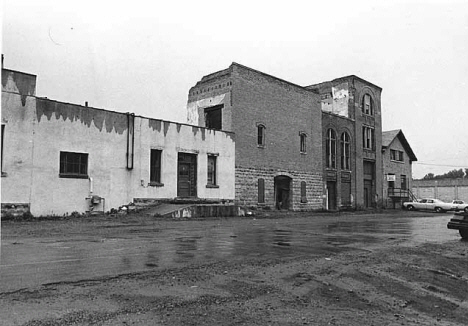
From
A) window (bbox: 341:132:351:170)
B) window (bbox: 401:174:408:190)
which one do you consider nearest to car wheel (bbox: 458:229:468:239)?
window (bbox: 341:132:351:170)

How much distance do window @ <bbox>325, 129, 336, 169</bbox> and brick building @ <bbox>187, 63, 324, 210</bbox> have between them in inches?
66.7

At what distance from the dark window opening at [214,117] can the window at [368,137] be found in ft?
59.2

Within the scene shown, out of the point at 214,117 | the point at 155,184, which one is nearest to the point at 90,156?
the point at 155,184

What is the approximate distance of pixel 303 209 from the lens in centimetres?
3484

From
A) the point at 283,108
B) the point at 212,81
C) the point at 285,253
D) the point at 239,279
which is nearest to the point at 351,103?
the point at 283,108

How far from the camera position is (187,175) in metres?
26.7

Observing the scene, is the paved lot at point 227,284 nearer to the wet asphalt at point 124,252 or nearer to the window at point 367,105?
the wet asphalt at point 124,252

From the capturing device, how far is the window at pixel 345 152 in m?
40.1

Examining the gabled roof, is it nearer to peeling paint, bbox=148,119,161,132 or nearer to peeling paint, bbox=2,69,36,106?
peeling paint, bbox=148,119,161,132

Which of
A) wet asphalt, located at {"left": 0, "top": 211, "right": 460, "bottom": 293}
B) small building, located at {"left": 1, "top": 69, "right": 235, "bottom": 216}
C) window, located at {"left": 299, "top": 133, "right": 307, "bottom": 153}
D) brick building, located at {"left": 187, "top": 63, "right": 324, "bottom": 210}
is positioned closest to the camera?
wet asphalt, located at {"left": 0, "top": 211, "right": 460, "bottom": 293}

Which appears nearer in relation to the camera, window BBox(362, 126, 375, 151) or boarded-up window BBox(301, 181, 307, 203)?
boarded-up window BBox(301, 181, 307, 203)

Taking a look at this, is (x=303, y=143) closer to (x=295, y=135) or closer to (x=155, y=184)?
(x=295, y=135)

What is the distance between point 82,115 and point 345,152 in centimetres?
2569

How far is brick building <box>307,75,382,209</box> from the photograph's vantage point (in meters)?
38.8
